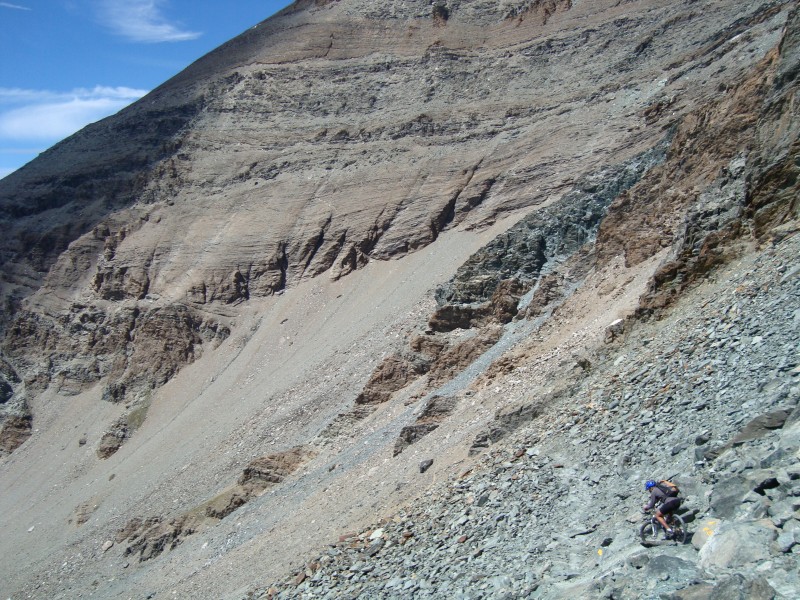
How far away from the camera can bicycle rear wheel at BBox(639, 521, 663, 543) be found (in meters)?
8.86

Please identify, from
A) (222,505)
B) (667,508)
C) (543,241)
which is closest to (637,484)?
(667,508)

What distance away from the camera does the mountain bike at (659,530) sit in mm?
8531

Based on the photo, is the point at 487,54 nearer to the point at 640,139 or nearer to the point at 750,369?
the point at 640,139

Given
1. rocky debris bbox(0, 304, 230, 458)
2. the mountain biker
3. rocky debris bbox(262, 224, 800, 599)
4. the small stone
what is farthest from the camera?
rocky debris bbox(0, 304, 230, 458)

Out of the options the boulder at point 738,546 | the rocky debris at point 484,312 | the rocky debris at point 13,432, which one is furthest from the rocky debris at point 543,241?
the rocky debris at point 13,432

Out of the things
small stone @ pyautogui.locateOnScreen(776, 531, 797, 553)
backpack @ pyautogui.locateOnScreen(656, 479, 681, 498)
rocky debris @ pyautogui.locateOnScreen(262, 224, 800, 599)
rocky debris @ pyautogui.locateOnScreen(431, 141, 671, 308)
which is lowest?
rocky debris @ pyautogui.locateOnScreen(431, 141, 671, 308)

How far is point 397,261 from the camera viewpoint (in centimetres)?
5394

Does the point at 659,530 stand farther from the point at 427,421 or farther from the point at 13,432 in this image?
the point at 13,432

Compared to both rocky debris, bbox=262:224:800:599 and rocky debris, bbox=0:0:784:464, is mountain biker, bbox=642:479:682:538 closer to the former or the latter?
rocky debris, bbox=262:224:800:599

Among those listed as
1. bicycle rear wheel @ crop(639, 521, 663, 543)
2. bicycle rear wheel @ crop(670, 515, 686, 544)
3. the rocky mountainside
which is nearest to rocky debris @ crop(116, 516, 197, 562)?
the rocky mountainside

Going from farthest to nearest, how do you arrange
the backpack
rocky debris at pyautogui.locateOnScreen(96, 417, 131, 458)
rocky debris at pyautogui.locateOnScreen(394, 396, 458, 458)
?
rocky debris at pyautogui.locateOnScreen(96, 417, 131, 458) < rocky debris at pyautogui.locateOnScreen(394, 396, 458, 458) < the backpack

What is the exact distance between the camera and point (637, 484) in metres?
10.9

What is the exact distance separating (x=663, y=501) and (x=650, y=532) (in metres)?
0.41

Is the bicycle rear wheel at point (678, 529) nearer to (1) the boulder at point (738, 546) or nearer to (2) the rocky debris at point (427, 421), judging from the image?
(1) the boulder at point (738, 546)
